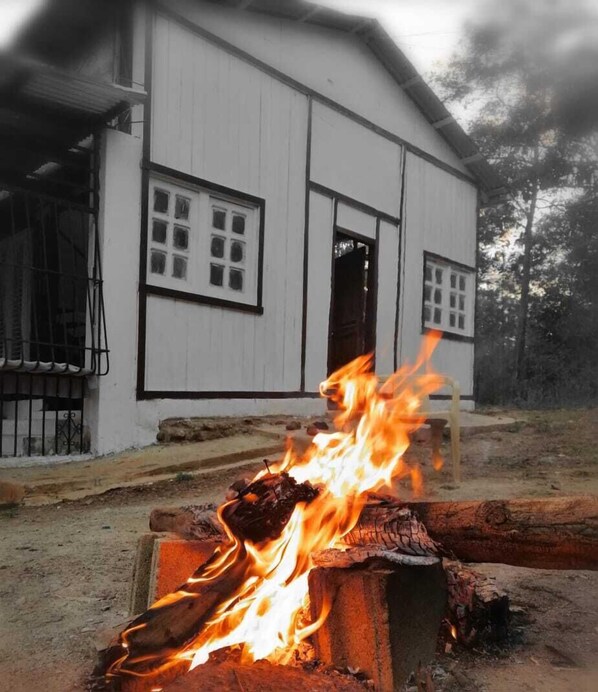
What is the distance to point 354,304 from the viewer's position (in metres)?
9.88

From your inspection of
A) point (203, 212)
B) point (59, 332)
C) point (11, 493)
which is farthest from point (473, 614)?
point (59, 332)

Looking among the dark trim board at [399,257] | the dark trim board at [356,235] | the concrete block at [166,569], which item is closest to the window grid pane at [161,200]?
the dark trim board at [356,235]

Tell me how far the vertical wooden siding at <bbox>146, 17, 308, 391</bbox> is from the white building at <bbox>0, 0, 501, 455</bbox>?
2cm

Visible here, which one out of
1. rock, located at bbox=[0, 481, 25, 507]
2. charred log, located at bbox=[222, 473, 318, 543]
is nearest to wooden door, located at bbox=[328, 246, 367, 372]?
rock, located at bbox=[0, 481, 25, 507]

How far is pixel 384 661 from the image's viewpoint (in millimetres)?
1953

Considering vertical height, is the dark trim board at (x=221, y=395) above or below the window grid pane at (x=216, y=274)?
below

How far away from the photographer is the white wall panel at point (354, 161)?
28.5 feet

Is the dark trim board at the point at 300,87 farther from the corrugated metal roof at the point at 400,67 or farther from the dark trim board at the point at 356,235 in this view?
the dark trim board at the point at 356,235

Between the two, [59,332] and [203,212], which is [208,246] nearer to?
[203,212]

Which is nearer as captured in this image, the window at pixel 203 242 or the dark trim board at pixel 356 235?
the window at pixel 203 242

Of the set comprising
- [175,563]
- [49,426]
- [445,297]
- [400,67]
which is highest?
[400,67]

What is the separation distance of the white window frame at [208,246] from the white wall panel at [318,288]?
1015mm

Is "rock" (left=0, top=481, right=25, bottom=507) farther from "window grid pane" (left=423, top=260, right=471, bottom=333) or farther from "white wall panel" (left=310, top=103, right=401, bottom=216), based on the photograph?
"window grid pane" (left=423, top=260, right=471, bottom=333)

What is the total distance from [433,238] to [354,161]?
2.26 meters
